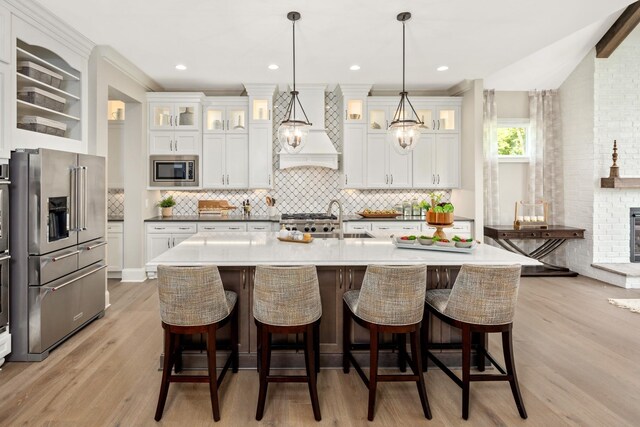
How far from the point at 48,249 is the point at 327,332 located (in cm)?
237

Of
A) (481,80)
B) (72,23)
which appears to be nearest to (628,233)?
(481,80)

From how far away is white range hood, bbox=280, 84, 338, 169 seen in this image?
572 cm

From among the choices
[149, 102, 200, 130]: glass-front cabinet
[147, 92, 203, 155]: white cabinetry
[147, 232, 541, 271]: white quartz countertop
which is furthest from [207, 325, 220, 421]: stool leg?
[149, 102, 200, 130]: glass-front cabinet

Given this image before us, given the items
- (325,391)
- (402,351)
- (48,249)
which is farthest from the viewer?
(48,249)

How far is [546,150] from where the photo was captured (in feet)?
20.3

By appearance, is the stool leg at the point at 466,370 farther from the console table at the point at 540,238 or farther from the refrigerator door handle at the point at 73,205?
the console table at the point at 540,238

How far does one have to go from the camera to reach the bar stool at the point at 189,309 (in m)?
2.23

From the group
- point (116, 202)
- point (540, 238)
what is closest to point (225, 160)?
point (116, 202)

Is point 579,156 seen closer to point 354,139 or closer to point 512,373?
point 354,139

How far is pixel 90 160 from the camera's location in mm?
3730

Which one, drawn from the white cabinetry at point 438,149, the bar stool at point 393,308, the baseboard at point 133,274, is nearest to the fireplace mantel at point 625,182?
the white cabinetry at point 438,149

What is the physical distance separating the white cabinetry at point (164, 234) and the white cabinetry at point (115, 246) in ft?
1.33

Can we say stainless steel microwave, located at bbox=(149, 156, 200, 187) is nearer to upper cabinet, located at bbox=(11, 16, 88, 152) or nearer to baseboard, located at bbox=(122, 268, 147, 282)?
baseboard, located at bbox=(122, 268, 147, 282)

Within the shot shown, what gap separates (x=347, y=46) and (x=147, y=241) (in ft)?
12.6
